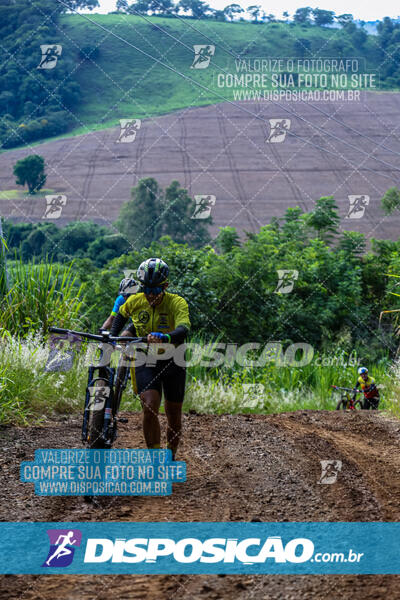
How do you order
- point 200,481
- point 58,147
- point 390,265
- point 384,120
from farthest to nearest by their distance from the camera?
point 384,120
point 58,147
point 390,265
point 200,481

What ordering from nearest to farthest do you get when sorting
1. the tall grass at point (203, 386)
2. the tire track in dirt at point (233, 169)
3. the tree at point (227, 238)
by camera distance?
the tall grass at point (203, 386)
the tree at point (227, 238)
the tire track in dirt at point (233, 169)

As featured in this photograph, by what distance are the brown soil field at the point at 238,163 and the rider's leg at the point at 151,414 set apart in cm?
2264

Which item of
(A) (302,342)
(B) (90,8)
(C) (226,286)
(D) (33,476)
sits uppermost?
(B) (90,8)

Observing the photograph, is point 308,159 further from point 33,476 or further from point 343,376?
point 33,476

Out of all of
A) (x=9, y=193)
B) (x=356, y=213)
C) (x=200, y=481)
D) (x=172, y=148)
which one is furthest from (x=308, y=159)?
(x=200, y=481)

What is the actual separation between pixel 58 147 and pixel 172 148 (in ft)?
22.5

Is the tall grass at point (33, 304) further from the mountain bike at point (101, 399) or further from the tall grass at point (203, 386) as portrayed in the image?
the mountain bike at point (101, 399)

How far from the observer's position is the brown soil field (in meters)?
31.2

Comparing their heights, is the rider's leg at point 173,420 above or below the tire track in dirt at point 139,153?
above

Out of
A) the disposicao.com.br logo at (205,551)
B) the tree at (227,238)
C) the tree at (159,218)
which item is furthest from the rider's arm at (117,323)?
the tree at (159,218)

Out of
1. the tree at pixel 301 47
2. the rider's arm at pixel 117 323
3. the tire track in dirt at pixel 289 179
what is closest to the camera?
the rider's arm at pixel 117 323

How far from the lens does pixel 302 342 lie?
1535cm

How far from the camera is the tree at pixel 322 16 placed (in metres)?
44.0

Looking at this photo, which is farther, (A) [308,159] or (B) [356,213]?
(A) [308,159]
